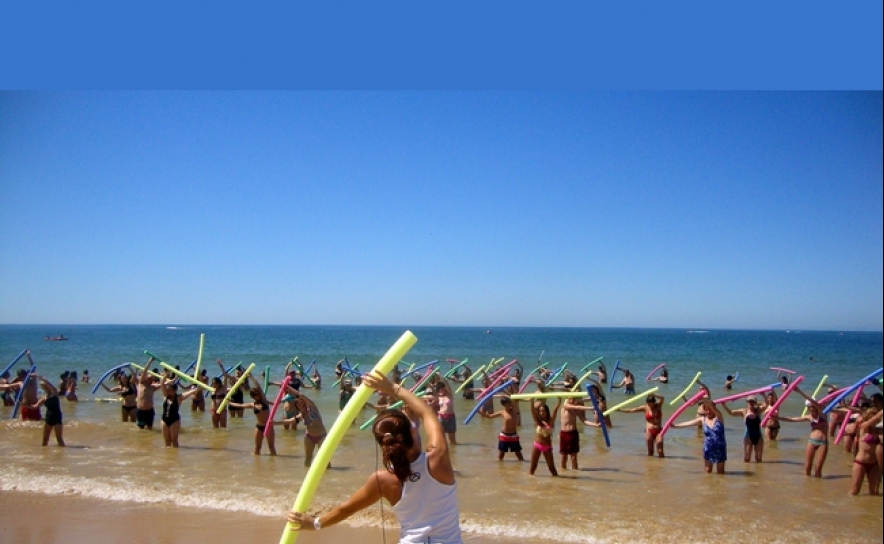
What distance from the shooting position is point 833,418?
14117 mm

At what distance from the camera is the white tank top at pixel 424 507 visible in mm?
2955

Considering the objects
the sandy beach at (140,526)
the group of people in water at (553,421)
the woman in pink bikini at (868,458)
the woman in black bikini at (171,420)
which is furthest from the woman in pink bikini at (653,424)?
the woman in black bikini at (171,420)

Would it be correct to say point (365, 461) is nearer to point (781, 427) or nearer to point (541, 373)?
point (781, 427)

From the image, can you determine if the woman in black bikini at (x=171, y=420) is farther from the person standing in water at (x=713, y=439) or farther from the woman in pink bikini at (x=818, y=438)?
the woman in pink bikini at (x=818, y=438)

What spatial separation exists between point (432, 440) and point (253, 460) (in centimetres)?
995

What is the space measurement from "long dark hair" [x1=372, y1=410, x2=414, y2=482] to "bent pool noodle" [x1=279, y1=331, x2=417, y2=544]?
0.49 metres

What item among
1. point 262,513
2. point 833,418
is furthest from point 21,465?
point 833,418

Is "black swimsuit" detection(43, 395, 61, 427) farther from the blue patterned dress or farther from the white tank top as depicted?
the blue patterned dress

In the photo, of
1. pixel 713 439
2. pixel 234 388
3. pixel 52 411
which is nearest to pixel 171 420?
pixel 234 388

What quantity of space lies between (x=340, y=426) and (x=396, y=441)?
0.89 meters

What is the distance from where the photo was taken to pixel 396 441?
291 centimetres

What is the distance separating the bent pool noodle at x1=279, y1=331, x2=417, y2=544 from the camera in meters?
3.49

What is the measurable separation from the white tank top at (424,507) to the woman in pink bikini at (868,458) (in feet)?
29.7


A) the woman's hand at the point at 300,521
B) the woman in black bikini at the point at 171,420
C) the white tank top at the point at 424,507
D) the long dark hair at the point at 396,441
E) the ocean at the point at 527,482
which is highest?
the long dark hair at the point at 396,441
